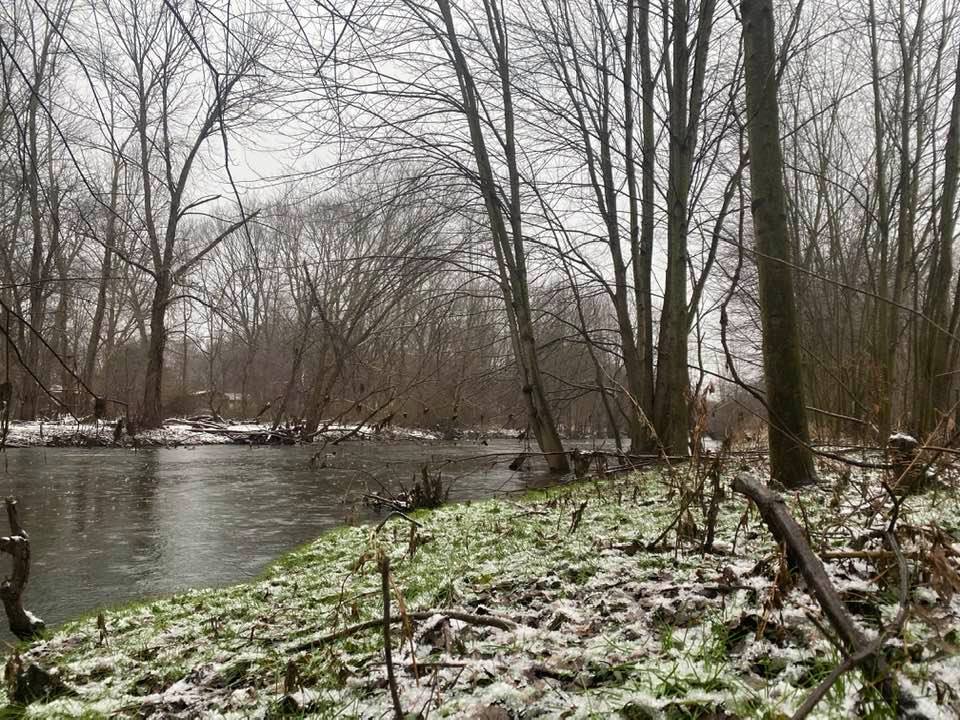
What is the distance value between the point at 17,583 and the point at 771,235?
16.1 ft

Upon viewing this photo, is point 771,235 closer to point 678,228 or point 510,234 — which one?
point 678,228

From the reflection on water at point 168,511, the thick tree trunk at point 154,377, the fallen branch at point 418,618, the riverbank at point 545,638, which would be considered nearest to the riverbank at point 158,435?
the thick tree trunk at point 154,377

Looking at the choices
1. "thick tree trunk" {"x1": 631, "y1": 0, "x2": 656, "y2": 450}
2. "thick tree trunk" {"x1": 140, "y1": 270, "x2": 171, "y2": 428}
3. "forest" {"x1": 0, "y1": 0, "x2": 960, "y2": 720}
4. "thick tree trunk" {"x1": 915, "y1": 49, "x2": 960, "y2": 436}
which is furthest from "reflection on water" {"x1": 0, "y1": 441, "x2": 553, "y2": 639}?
"thick tree trunk" {"x1": 140, "y1": 270, "x2": 171, "y2": 428}

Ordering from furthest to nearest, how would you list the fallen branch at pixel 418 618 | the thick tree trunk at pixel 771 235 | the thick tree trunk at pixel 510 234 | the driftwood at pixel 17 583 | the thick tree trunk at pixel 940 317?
the thick tree trunk at pixel 510 234
the thick tree trunk at pixel 940 317
the thick tree trunk at pixel 771 235
the driftwood at pixel 17 583
the fallen branch at pixel 418 618

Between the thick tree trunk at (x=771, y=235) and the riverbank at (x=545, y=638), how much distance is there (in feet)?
2.76

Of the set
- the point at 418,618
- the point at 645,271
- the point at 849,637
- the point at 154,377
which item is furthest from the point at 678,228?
the point at 154,377

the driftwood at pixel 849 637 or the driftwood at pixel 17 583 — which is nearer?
the driftwood at pixel 849 637

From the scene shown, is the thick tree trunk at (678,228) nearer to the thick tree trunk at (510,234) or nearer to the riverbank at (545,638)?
the thick tree trunk at (510,234)

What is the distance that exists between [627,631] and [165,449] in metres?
15.3

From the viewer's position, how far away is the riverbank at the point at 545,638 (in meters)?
1.74

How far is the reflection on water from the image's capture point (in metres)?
4.52

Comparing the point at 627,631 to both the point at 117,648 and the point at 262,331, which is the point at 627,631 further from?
the point at 262,331

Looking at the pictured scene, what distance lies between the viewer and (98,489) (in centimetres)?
865

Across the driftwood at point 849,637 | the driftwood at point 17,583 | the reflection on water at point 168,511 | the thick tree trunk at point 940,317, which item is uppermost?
the thick tree trunk at point 940,317
